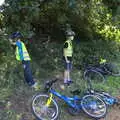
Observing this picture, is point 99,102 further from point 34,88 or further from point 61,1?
point 61,1

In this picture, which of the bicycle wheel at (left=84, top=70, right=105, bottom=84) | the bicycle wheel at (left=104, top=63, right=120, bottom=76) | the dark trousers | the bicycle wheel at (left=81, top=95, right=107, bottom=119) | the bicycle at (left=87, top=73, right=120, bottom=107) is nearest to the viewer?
the bicycle wheel at (left=81, top=95, right=107, bottom=119)

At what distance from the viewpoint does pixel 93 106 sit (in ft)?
27.0

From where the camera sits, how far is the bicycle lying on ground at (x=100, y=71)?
10500 millimetres

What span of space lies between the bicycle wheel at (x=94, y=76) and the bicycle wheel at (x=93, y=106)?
79.5 inches

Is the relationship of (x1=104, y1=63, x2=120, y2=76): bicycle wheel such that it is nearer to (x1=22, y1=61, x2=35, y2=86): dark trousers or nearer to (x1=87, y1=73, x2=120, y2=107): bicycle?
(x1=87, y1=73, x2=120, y2=107): bicycle

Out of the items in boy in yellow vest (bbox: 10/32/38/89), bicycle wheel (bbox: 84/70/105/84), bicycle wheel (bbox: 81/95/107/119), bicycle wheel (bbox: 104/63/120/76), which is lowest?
bicycle wheel (bbox: 81/95/107/119)

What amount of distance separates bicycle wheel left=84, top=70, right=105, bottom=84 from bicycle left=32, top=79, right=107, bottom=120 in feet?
6.37

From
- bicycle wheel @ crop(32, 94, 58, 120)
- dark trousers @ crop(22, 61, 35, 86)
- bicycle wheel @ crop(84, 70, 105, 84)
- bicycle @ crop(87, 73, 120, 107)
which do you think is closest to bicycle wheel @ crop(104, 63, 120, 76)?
bicycle wheel @ crop(84, 70, 105, 84)

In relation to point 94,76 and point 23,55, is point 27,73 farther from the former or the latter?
point 94,76

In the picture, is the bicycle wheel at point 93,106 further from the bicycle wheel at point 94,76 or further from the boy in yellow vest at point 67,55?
the bicycle wheel at point 94,76

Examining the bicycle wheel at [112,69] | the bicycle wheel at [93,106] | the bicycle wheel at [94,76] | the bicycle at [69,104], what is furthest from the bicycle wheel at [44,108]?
the bicycle wheel at [112,69]

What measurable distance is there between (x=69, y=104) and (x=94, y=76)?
2.63 meters

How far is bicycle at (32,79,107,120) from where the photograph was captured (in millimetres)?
7801

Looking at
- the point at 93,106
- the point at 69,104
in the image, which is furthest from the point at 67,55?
the point at 93,106
